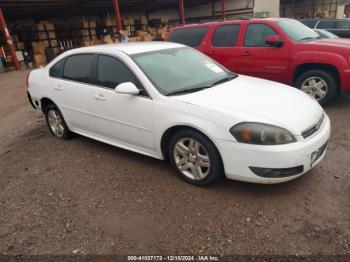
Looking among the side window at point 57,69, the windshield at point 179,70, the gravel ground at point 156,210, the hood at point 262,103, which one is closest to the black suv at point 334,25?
the gravel ground at point 156,210

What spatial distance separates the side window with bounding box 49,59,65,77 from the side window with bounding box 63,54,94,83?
0.11 m

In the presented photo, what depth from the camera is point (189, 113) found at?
10.3ft

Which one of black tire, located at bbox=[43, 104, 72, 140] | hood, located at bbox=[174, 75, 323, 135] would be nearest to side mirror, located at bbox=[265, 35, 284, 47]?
hood, located at bbox=[174, 75, 323, 135]

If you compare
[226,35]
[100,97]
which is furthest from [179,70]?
[226,35]

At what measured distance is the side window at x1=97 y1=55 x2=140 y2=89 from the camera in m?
3.69

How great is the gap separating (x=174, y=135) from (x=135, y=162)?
914 millimetres

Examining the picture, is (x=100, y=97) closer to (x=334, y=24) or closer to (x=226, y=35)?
(x=226, y=35)

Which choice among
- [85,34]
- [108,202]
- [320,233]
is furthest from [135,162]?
[85,34]

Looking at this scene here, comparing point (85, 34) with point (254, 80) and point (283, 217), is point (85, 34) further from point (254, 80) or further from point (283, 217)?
point (283, 217)

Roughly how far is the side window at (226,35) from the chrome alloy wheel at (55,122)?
3.64 metres

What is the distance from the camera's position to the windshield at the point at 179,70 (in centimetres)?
355

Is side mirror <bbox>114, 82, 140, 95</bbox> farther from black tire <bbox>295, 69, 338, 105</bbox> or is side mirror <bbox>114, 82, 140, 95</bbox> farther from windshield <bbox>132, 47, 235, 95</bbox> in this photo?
black tire <bbox>295, 69, 338, 105</bbox>

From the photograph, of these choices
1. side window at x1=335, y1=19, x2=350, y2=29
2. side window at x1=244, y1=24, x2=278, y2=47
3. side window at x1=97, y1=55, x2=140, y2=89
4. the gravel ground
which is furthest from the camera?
side window at x1=335, y1=19, x2=350, y2=29

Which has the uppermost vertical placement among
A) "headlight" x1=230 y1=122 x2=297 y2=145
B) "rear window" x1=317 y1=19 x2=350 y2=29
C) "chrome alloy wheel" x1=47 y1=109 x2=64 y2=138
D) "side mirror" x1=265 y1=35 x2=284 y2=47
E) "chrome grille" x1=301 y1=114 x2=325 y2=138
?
"side mirror" x1=265 y1=35 x2=284 y2=47
